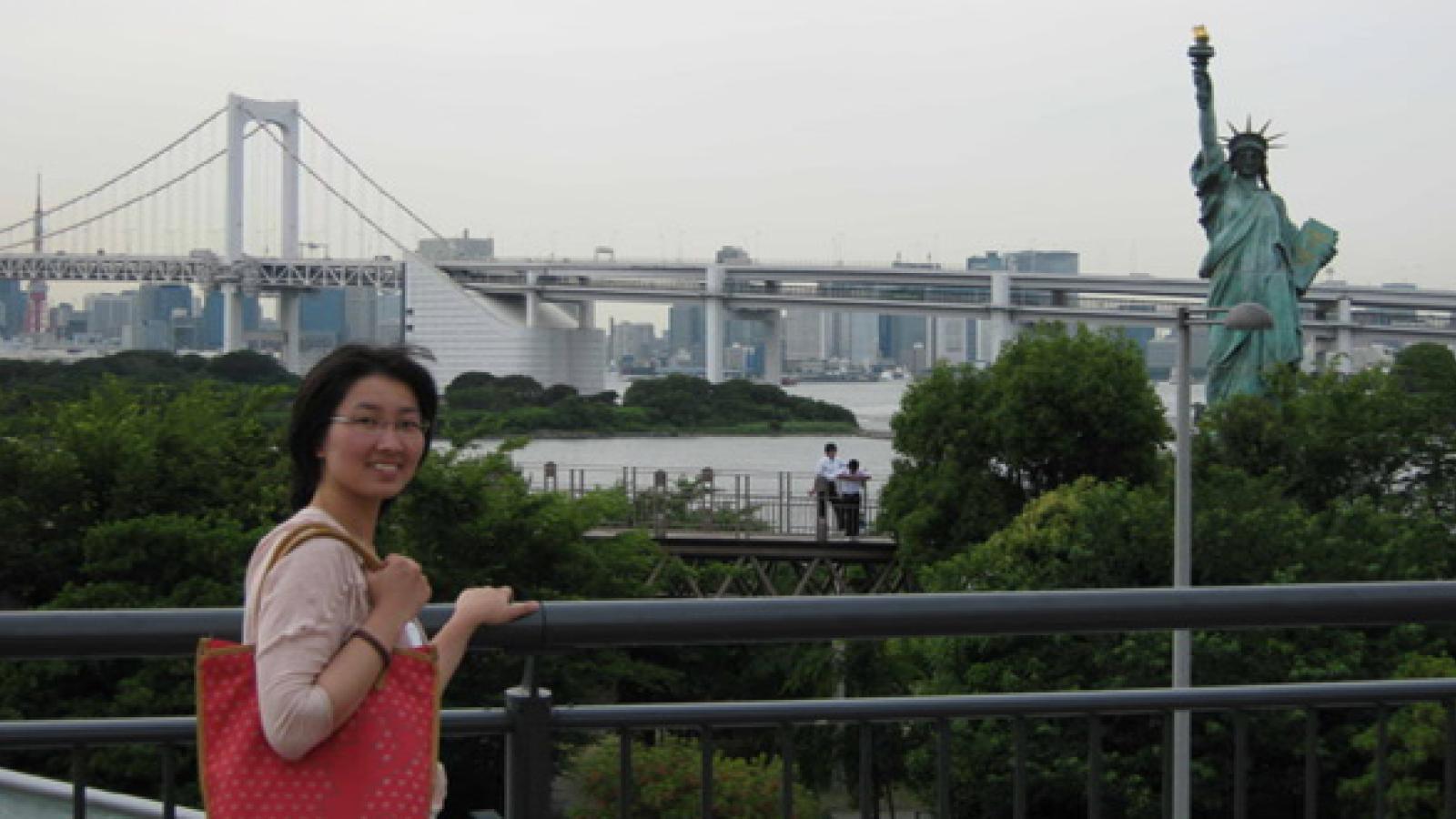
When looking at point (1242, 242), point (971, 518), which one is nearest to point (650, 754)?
point (971, 518)

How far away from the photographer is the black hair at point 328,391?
2.66 meters

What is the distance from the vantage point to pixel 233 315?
8000 cm

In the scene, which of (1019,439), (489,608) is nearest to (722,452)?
(1019,439)

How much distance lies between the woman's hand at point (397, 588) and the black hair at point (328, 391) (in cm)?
27

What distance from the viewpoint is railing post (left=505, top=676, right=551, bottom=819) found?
299cm

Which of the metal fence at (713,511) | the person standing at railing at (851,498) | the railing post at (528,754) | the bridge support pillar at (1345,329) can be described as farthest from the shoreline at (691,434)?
the railing post at (528,754)

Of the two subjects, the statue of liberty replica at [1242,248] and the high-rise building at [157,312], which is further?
the high-rise building at [157,312]

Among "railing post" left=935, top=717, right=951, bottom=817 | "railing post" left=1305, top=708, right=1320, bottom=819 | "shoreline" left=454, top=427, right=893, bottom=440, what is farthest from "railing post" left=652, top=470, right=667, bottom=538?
"shoreline" left=454, top=427, right=893, bottom=440

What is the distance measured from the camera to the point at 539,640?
2.92 metres

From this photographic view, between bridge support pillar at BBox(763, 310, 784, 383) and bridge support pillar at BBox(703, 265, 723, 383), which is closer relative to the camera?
bridge support pillar at BBox(703, 265, 723, 383)

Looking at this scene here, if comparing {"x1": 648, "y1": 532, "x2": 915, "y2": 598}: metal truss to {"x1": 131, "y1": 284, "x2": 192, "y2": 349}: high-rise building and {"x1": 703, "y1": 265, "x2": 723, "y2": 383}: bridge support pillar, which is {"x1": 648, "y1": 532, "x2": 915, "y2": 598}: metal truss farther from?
{"x1": 131, "y1": 284, "x2": 192, "y2": 349}: high-rise building

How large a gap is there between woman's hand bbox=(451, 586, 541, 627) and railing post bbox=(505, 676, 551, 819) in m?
0.18

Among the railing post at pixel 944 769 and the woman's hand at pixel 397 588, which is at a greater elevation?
the woman's hand at pixel 397 588

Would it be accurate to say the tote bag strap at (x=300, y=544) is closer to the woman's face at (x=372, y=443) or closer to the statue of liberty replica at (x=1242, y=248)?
the woman's face at (x=372, y=443)
